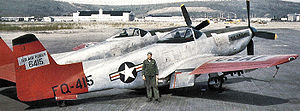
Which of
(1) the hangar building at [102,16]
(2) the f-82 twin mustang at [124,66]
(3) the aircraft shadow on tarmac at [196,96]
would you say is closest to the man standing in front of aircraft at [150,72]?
(2) the f-82 twin mustang at [124,66]

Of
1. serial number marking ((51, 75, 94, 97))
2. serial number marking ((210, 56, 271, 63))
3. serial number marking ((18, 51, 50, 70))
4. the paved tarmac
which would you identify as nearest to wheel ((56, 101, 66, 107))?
the paved tarmac

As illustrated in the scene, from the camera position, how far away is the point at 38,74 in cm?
862

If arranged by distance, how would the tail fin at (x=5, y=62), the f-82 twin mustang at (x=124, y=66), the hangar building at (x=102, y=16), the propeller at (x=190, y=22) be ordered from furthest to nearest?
the hangar building at (x=102, y=16), the propeller at (x=190, y=22), the tail fin at (x=5, y=62), the f-82 twin mustang at (x=124, y=66)

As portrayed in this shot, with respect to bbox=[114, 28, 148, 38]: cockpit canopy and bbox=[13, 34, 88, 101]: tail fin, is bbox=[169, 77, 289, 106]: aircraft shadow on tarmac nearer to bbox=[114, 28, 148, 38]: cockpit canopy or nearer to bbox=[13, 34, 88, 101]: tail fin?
bbox=[114, 28, 148, 38]: cockpit canopy

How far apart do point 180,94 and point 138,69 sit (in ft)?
6.59

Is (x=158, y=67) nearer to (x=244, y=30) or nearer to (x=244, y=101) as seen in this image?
(x=244, y=101)

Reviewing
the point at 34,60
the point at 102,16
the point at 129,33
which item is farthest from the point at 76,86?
the point at 102,16

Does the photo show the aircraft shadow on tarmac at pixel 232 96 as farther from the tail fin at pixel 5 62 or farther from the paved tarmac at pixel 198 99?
the tail fin at pixel 5 62

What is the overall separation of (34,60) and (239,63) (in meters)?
5.77

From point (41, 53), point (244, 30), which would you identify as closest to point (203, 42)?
point (244, 30)

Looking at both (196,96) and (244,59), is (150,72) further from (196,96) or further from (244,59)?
(244,59)

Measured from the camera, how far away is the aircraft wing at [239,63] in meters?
8.84

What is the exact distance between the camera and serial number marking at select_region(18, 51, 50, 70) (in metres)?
8.31

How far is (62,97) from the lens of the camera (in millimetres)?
8930
